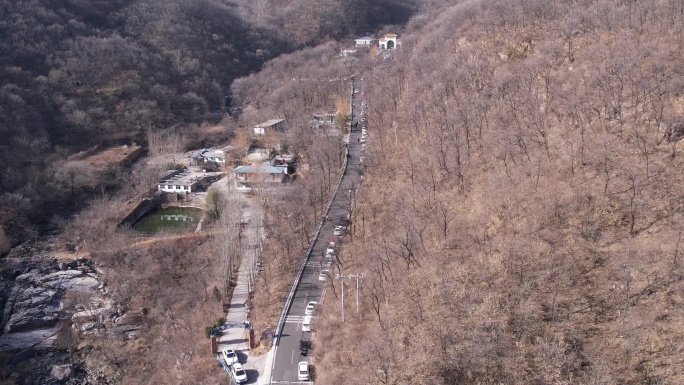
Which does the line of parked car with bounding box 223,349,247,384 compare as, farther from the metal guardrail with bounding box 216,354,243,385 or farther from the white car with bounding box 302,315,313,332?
the white car with bounding box 302,315,313,332

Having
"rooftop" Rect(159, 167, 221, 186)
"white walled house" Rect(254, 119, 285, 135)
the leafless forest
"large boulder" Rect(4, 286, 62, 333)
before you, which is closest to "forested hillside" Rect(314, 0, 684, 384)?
the leafless forest

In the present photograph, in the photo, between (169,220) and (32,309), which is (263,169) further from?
(32,309)

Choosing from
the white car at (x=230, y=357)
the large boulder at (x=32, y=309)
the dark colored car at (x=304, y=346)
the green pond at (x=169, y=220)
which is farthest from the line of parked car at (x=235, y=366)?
the green pond at (x=169, y=220)

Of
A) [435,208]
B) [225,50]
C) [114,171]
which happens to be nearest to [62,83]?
[114,171]

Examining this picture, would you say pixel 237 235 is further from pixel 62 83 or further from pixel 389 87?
pixel 62 83

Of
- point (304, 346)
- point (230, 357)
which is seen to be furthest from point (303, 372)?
point (230, 357)
